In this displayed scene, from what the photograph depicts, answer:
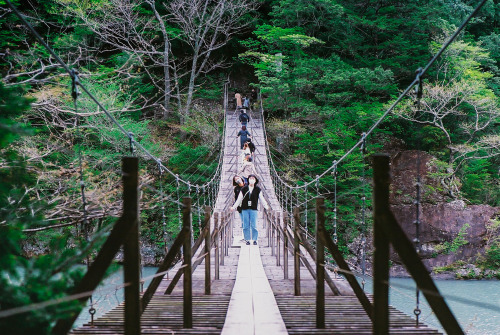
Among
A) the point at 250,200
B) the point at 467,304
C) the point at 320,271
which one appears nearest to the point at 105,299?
the point at 250,200

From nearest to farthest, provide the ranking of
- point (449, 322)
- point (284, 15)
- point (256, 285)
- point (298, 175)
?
point (449, 322) < point (256, 285) < point (298, 175) < point (284, 15)

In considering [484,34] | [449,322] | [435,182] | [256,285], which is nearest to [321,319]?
[449,322]

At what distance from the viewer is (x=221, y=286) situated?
3.18 m

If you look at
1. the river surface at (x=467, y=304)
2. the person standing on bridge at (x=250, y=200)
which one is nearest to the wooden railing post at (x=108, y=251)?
the person standing on bridge at (x=250, y=200)

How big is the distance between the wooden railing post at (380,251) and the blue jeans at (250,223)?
332cm

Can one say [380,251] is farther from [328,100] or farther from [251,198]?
[328,100]

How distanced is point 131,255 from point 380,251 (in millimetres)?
823

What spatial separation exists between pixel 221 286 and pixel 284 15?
1120 centimetres

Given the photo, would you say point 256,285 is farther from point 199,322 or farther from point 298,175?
point 298,175

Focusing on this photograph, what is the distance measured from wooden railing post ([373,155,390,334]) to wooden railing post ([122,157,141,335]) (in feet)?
2.55

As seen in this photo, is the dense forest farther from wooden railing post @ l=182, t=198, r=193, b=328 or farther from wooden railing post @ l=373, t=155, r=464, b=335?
wooden railing post @ l=373, t=155, r=464, b=335

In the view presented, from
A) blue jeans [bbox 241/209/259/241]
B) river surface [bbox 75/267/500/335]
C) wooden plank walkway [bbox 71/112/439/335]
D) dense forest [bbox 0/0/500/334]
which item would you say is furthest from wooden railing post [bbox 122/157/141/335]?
dense forest [bbox 0/0/500/334]

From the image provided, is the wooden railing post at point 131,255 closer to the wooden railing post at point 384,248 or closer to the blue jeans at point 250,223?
the wooden railing post at point 384,248

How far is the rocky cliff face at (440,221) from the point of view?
10.4 metres
